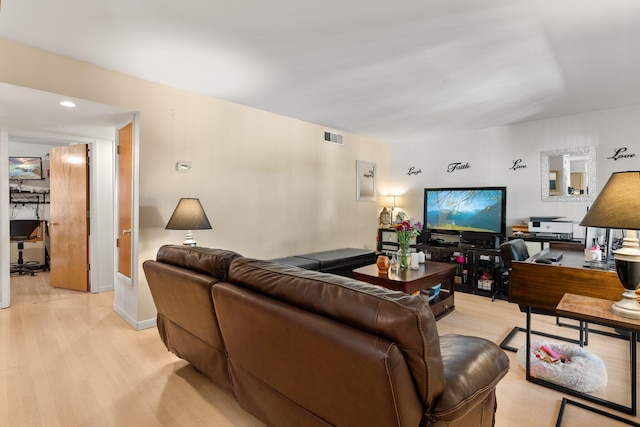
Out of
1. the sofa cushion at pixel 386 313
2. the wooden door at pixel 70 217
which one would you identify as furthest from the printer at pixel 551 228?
the wooden door at pixel 70 217

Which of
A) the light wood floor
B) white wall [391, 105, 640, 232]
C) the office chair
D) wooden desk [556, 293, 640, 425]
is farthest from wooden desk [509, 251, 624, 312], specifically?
the office chair

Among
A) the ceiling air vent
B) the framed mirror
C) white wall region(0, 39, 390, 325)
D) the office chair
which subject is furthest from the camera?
the office chair

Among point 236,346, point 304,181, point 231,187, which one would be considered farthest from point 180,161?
point 236,346

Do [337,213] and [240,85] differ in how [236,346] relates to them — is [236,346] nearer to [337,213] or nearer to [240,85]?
[240,85]

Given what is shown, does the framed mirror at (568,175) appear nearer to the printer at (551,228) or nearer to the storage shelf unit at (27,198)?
the printer at (551,228)

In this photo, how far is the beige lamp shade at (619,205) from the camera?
1569 millimetres

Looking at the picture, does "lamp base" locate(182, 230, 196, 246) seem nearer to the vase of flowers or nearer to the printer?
the vase of flowers

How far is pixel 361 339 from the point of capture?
1.03m

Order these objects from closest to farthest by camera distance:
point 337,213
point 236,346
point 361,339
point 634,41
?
point 361,339
point 236,346
point 634,41
point 337,213

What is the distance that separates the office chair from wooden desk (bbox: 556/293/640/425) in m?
7.22

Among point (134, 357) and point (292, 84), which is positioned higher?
point (292, 84)

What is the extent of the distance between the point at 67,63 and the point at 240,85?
148 cm

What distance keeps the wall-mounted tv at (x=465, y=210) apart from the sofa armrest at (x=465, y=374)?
3.62 meters

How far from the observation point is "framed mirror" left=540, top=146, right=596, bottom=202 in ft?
13.6
